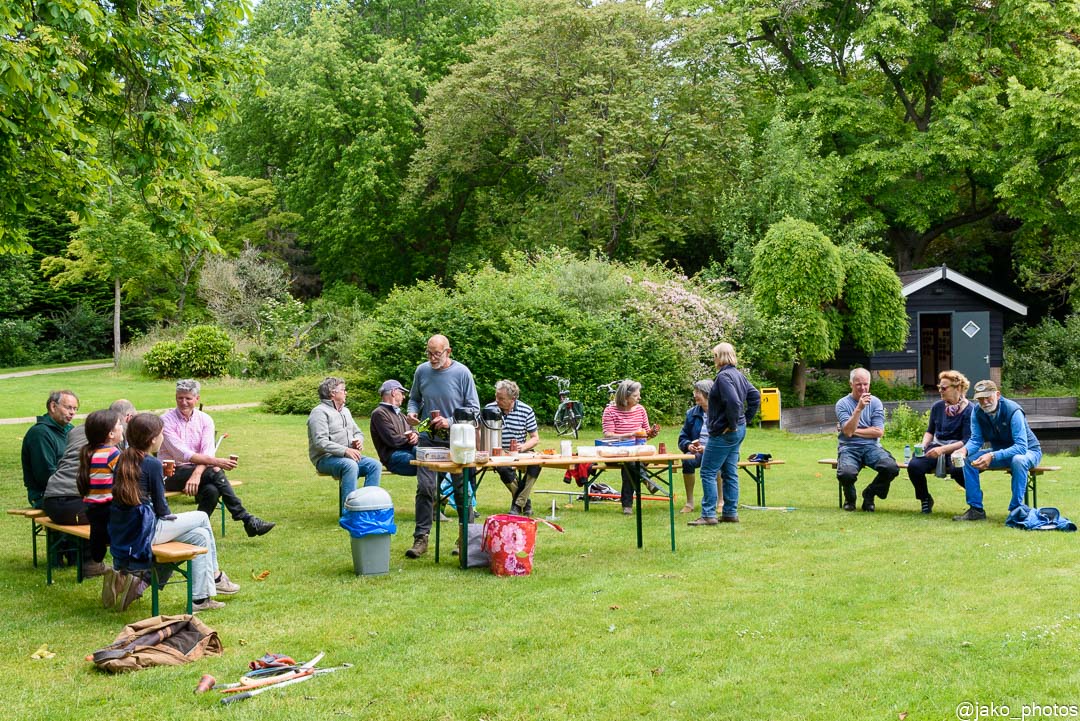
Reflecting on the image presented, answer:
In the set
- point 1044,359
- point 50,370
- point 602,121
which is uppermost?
point 602,121

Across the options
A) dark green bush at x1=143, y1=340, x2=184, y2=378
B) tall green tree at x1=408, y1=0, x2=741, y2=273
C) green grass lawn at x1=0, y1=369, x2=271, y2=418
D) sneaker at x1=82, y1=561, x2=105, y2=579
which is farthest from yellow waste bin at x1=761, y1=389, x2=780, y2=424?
sneaker at x1=82, y1=561, x2=105, y2=579

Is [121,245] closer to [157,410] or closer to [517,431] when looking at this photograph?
[157,410]

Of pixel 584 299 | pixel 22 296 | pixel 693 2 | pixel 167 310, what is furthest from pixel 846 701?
pixel 22 296

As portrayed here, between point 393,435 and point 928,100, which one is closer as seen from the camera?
point 393,435

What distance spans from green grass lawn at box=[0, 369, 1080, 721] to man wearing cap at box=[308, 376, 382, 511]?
1.82 feet

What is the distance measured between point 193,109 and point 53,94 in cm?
288

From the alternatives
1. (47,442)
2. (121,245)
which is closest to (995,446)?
(47,442)

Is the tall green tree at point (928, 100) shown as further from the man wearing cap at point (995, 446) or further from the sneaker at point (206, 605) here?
the sneaker at point (206, 605)

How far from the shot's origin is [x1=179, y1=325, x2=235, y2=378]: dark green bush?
2653 centimetres

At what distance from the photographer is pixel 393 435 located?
9336mm

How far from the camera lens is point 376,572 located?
24.1 feet

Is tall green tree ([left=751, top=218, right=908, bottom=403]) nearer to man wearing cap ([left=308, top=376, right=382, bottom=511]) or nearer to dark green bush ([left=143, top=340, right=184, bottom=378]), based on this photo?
man wearing cap ([left=308, top=376, right=382, bottom=511])

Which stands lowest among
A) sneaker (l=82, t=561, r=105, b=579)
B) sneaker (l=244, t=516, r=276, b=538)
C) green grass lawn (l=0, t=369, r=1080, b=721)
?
green grass lawn (l=0, t=369, r=1080, b=721)

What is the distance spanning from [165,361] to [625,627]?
2362 centimetres
